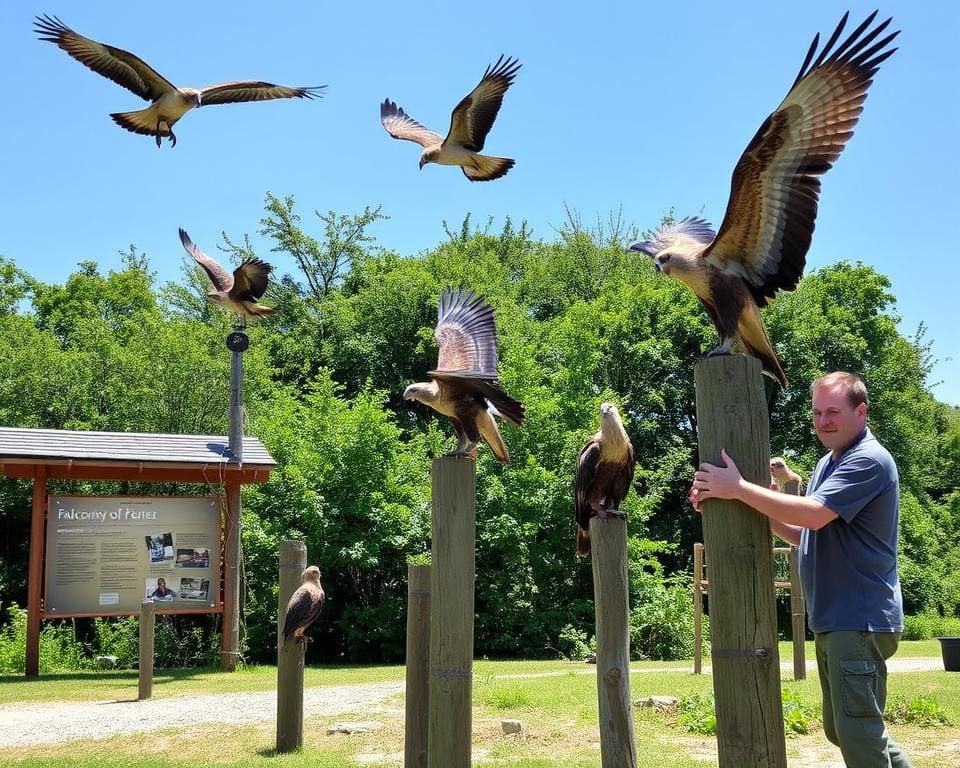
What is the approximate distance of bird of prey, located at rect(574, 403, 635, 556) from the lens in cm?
596

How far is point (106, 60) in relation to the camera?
8875 millimetres

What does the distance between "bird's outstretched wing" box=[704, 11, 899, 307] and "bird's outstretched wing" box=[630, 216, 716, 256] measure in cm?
60

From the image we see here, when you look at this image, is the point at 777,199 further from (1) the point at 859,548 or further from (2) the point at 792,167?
(1) the point at 859,548

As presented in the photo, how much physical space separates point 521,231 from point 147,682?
1111 inches

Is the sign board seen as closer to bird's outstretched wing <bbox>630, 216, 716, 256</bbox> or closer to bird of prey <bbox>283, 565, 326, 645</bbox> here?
bird of prey <bbox>283, 565, 326, 645</bbox>

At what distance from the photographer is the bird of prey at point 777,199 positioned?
3.45 metres

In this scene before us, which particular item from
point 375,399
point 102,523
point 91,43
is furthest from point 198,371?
point 91,43

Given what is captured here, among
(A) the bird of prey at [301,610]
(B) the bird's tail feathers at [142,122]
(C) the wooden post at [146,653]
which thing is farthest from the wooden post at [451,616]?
Answer: (C) the wooden post at [146,653]

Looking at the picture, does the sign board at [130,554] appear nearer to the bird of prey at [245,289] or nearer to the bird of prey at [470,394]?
the bird of prey at [245,289]

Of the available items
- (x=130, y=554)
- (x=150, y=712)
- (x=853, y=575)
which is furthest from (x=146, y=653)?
(x=853, y=575)

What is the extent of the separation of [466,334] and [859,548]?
3.37 metres

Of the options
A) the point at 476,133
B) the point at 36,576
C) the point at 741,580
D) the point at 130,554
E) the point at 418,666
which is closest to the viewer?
the point at 741,580

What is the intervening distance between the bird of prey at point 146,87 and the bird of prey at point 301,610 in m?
4.48

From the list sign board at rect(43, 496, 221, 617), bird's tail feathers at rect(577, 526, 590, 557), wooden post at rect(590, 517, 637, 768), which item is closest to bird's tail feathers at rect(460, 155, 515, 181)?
bird's tail feathers at rect(577, 526, 590, 557)
